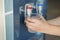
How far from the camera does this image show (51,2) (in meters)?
1.11

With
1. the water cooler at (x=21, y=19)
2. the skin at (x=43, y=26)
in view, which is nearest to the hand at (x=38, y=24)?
the skin at (x=43, y=26)

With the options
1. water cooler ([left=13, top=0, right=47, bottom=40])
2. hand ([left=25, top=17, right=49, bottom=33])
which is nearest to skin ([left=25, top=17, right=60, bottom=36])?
hand ([left=25, top=17, right=49, bottom=33])

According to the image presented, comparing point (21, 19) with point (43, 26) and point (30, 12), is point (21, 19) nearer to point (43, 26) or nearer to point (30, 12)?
point (30, 12)

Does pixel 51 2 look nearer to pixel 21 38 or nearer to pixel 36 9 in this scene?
pixel 36 9

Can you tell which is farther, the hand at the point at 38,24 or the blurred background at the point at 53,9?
the blurred background at the point at 53,9

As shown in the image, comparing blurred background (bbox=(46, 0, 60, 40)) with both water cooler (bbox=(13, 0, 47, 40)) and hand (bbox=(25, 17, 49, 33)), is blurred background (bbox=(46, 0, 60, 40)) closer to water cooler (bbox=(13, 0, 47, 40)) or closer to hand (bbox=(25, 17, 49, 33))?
water cooler (bbox=(13, 0, 47, 40))

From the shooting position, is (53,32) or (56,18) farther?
(56,18)

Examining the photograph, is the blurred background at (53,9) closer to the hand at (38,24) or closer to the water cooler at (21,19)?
the water cooler at (21,19)

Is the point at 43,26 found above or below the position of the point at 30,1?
below

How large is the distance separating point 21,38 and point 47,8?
0.36 m

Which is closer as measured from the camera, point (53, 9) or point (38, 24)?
point (38, 24)

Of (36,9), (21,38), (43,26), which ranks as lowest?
(21,38)

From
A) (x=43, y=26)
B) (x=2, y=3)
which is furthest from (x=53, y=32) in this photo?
(x=2, y=3)

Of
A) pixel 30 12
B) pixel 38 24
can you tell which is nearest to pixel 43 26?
pixel 38 24
